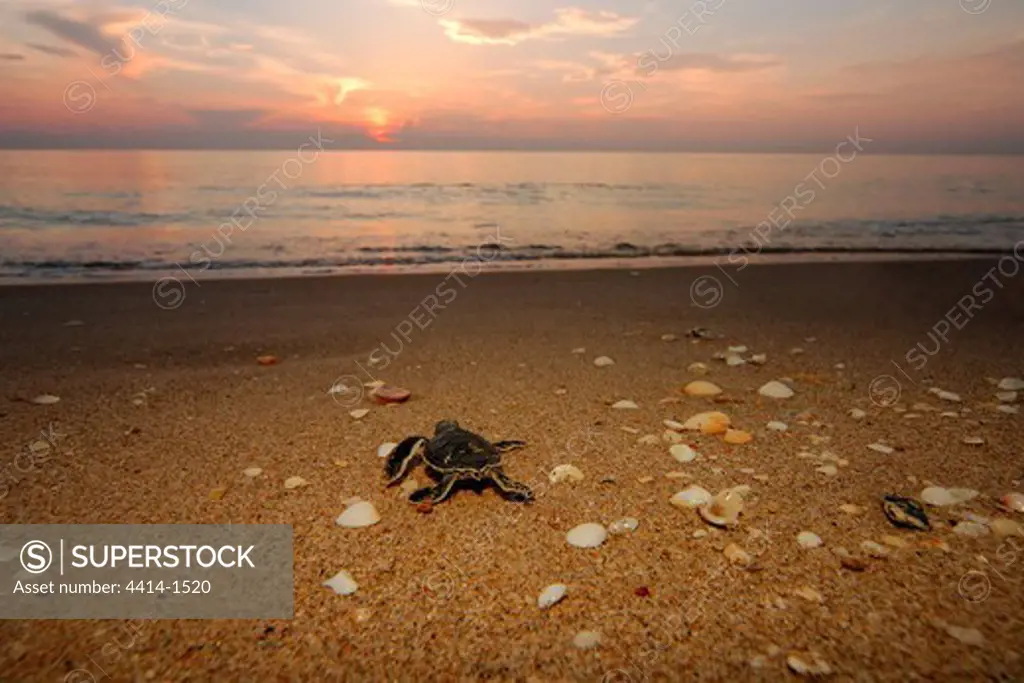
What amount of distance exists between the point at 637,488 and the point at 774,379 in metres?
2.38

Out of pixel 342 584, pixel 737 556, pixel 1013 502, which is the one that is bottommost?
pixel 342 584

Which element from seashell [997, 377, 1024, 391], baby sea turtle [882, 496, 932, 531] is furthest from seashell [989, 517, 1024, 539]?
seashell [997, 377, 1024, 391]

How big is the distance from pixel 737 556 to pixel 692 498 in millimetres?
448

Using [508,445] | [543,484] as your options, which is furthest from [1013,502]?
[508,445]

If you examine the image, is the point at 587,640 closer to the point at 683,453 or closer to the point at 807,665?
the point at 807,665

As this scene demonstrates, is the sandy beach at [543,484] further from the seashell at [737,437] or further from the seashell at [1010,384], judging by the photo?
the seashell at [1010,384]

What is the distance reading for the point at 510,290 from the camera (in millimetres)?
8312

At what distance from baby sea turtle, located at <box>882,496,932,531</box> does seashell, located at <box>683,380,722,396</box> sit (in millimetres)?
1692

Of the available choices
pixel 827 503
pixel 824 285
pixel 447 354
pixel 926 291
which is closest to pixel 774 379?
pixel 827 503

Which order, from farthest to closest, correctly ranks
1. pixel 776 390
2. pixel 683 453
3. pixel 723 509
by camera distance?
pixel 776 390 < pixel 683 453 < pixel 723 509

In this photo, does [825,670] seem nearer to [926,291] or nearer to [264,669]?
[264,669]

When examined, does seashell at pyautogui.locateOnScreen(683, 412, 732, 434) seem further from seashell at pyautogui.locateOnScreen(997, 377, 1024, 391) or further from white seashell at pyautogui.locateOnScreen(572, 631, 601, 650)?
seashell at pyautogui.locateOnScreen(997, 377, 1024, 391)

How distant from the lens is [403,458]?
3199mm

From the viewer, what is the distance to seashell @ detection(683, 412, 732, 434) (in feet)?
12.2
